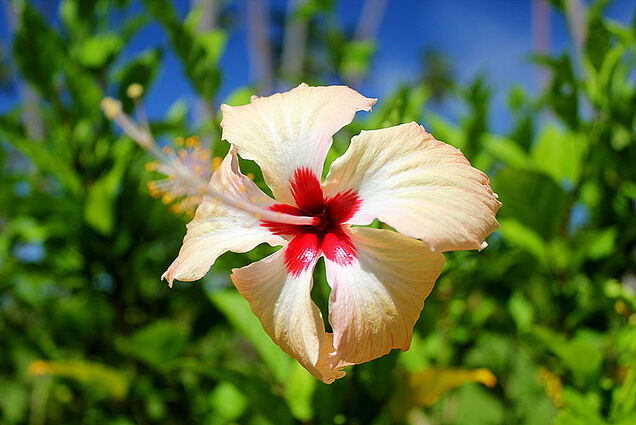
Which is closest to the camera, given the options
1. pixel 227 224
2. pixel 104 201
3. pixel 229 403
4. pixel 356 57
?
pixel 227 224

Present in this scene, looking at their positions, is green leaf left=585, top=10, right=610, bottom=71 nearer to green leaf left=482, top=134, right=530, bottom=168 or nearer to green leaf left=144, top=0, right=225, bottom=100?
green leaf left=482, top=134, right=530, bottom=168

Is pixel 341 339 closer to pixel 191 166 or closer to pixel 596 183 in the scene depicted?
pixel 191 166

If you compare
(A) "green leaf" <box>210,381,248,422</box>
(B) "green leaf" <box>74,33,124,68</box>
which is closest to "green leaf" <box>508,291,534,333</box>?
(A) "green leaf" <box>210,381,248,422</box>

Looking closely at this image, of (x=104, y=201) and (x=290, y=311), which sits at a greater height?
(x=290, y=311)

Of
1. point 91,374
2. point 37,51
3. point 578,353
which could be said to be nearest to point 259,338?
point 91,374

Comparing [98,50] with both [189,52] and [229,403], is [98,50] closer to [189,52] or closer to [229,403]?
[189,52]

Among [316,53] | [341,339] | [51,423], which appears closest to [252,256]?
[341,339]
